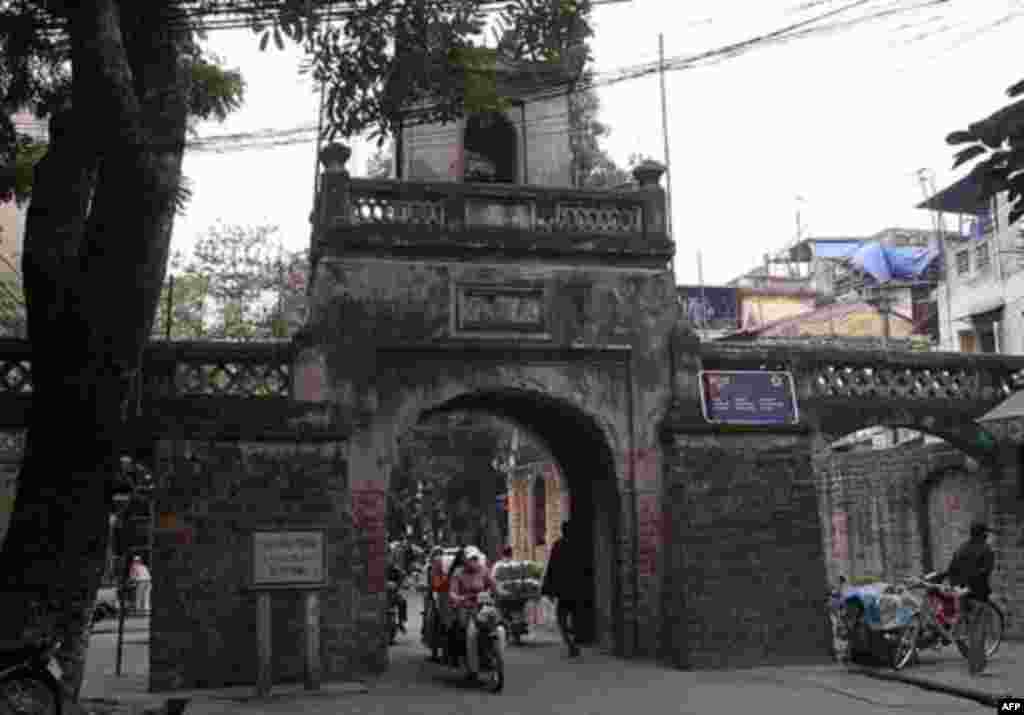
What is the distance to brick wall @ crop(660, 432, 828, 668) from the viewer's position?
39.1 ft

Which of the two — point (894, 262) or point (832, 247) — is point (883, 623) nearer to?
point (894, 262)

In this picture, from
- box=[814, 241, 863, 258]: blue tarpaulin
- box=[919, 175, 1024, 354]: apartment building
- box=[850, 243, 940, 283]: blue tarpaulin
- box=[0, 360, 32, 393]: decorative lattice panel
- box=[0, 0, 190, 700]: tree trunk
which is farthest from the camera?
box=[814, 241, 863, 258]: blue tarpaulin

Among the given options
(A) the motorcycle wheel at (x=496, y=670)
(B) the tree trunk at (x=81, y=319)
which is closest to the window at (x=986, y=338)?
(A) the motorcycle wheel at (x=496, y=670)

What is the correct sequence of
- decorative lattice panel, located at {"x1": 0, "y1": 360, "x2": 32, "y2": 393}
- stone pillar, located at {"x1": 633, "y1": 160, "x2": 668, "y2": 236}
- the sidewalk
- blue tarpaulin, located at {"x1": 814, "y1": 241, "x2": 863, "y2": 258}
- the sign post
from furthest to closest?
blue tarpaulin, located at {"x1": 814, "y1": 241, "x2": 863, "y2": 258} → stone pillar, located at {"x1": 633, "y1": 160, "x2": 668, "y2": 236} → decorative lattice panel, located at {"x1": 0, "y1": 360, "x2": 32, "y2": 393} → the sign post → the sidewalk

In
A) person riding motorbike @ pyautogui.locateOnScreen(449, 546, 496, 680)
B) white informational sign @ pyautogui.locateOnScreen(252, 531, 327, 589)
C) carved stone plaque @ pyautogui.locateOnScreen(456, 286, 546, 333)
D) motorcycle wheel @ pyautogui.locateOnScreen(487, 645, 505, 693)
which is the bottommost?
motorcycle wheel @ pyautogui.locateOnScreen(487, 645, 505, 693)

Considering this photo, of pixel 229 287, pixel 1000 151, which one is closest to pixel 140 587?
pixel 229 287

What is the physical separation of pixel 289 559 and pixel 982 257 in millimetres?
17379

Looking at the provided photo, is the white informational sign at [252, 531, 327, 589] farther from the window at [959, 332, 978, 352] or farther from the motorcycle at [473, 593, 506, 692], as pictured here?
the window at [959, 332, 978, 352]

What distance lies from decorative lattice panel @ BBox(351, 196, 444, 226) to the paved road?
16.2ft

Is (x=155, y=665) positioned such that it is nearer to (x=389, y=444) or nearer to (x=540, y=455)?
(x=389, y=444)

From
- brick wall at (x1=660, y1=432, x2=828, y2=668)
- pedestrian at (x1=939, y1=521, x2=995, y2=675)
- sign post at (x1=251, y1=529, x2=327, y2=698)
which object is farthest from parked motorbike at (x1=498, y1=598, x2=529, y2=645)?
pedestrian at (x1=939, y1=521, x2=995, y2=675)

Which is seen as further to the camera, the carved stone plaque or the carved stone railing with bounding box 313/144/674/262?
the carved stone plaque

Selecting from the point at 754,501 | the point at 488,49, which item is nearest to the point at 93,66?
the point at 488,49

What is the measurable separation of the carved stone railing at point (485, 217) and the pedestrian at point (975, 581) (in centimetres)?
453
